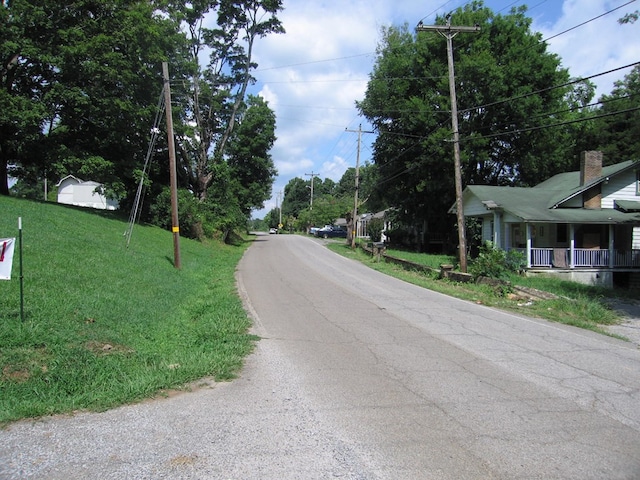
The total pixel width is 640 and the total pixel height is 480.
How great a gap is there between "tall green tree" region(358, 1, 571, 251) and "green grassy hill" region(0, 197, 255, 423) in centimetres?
2233

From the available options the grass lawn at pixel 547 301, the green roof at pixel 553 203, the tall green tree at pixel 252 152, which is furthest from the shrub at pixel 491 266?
the tall green tree at pixel 252 152

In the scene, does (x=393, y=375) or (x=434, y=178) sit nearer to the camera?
(x=393, y=375)

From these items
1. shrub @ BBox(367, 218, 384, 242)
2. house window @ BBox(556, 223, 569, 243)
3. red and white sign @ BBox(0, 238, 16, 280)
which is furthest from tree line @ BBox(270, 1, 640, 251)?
red and white sign @ BBox(0, 238, 16, 280)

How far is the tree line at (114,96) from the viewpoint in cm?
2402

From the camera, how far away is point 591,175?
24.2m

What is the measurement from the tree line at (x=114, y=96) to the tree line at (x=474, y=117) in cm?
1262

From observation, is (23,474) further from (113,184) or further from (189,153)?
(189,153)

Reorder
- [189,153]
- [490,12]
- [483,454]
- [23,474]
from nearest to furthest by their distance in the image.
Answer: [23,474] < [483,454] < [490,12] < [189,153]

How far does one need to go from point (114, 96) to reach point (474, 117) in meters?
23.6

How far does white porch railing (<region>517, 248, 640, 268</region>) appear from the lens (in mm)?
21984

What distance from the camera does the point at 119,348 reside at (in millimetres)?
6754

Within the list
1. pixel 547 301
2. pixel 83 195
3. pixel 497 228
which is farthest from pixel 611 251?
pixel 83 195

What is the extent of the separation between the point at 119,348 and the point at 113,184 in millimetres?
21877

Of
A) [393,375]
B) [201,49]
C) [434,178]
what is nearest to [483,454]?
[393,375]
